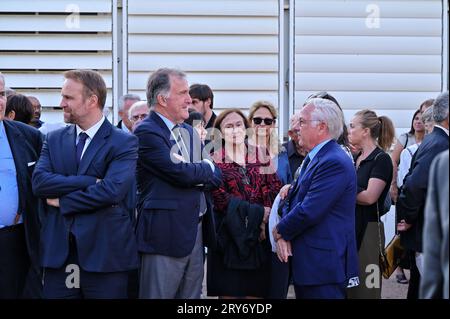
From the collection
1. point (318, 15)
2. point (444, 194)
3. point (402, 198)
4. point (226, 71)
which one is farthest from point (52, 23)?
point (444, 194)

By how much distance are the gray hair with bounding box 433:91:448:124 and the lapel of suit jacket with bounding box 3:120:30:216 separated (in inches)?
107

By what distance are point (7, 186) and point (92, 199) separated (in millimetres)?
720

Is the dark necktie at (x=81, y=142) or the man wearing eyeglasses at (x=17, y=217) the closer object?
the dark necktie at (x=81, y=142)

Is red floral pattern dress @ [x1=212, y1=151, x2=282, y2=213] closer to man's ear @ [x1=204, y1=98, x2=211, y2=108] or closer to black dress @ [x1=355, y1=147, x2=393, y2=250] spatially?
black dress @ [x1=355, y1=147, x2=393, y2=250]

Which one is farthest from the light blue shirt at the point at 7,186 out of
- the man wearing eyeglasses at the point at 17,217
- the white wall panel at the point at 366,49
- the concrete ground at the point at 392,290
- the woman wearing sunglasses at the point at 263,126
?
the white wall panel at the point at 366,49

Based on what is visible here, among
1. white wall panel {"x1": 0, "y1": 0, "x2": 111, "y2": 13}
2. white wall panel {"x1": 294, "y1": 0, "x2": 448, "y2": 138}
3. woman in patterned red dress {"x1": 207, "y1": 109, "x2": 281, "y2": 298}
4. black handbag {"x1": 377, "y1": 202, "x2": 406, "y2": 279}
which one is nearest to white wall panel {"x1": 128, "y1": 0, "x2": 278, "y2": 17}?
white wall panel {"x1": 0, "y1": 0, "x2": 111, "y2": 13}

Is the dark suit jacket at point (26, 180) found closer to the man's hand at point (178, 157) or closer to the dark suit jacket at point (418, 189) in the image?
the man's hand at point (178, 157)

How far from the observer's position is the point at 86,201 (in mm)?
4695

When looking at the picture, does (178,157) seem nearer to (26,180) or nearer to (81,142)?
(81,142)

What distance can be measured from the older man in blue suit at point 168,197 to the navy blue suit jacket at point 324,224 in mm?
623

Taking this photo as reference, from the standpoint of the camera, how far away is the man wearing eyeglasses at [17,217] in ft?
16.6

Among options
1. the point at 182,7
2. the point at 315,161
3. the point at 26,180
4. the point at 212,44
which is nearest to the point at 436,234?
the point at 315,161

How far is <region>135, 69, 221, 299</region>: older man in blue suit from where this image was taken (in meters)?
5.11

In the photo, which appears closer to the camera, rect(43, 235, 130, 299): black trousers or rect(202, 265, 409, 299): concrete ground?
rect(43, 235, 130, 299): black trousers
